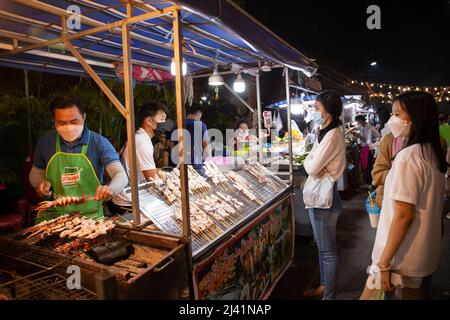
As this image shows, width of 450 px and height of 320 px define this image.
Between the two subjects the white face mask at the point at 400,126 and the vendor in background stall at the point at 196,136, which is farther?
the vendor in background stall at the point at 196,136

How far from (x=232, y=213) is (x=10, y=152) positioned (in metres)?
5.41

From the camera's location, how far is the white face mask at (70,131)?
9.99ft

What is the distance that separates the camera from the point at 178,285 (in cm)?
225

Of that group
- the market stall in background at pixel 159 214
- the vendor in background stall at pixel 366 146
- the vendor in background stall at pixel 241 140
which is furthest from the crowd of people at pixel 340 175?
the vendor in background stall at pixel 366 146

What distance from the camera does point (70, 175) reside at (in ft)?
10.2

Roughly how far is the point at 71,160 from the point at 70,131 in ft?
0.96

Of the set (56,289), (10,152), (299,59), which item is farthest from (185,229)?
(10,152)

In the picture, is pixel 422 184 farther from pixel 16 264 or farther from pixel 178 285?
pixel 16 264

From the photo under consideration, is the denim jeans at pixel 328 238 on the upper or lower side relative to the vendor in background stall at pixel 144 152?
lower

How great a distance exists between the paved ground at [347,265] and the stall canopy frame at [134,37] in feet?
9.15

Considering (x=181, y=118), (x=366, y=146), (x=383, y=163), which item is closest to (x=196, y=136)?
(x=383, y=163)

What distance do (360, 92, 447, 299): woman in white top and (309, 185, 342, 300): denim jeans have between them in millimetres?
1347

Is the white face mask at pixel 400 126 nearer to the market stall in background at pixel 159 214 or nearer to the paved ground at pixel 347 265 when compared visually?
the market stall in background at pixel 159 214

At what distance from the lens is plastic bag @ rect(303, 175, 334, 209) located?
136 inches
